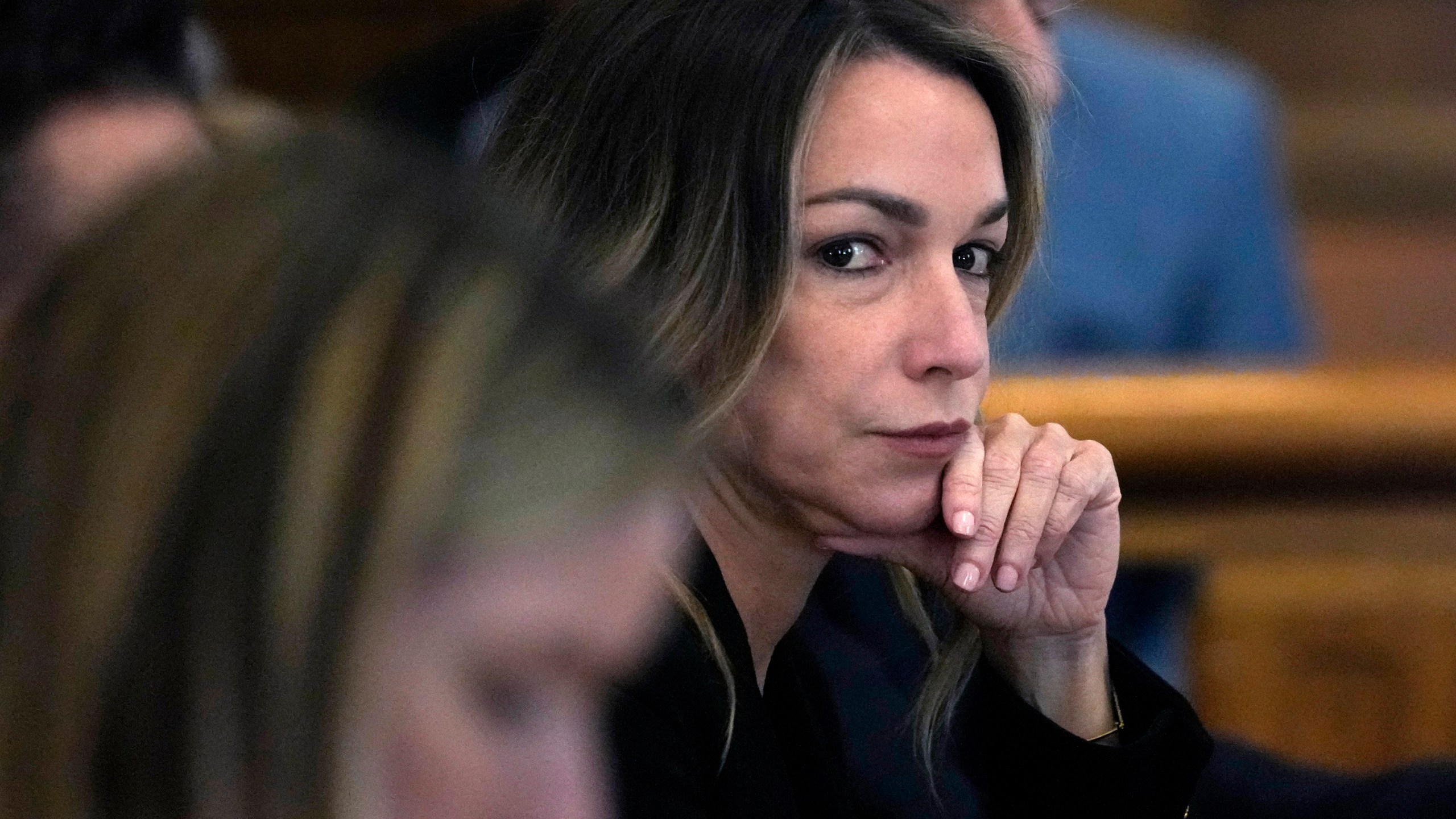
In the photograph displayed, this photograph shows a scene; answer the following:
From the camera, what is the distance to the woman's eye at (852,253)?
0.87m

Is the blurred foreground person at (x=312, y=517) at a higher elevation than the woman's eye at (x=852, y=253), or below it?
below

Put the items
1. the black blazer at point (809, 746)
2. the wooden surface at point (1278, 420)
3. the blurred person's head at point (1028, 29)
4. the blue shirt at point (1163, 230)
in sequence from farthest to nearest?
the blue shirt at point (1163, 230)
the wooden surface at point (1278, 420)
the blurred person's head at point (1028, 29)
the black blazer at point (809, 746)

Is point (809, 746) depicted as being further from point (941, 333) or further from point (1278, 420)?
point (1278, 420)

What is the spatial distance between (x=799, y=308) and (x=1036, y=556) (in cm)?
21

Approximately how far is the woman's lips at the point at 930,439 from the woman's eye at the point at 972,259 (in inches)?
2.9

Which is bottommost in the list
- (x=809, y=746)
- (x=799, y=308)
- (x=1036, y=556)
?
(x=809, y=746)

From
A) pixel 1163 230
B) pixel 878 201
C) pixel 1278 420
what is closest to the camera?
pixel 878 201

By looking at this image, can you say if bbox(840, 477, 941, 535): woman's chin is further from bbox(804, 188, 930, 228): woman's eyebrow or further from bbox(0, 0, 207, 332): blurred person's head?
bbox(0, 0, 207, 332): blurred person's head

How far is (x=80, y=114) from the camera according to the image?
0.92 meters

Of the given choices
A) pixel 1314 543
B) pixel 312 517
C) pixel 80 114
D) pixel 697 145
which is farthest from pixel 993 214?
pixel 1314 543

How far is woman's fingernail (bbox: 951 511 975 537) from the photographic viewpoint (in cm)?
90

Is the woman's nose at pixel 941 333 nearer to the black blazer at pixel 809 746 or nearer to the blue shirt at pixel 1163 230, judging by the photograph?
the black blazer at pixel 809 746

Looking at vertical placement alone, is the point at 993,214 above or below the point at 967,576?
above

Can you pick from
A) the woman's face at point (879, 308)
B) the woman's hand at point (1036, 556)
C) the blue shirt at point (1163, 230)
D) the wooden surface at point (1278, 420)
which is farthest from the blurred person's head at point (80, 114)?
the blue shirt at point (1163, 230)
